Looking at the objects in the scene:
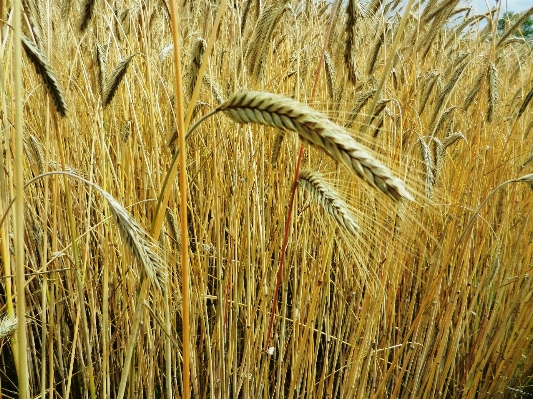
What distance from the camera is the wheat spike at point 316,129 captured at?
600 millimetres

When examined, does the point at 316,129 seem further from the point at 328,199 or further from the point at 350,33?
the point at 350,33

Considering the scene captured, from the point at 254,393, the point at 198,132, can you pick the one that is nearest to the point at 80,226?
the point at 198,132

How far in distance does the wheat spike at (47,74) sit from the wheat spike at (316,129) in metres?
0.39

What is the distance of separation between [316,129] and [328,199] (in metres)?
0.36

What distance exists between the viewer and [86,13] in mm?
1168

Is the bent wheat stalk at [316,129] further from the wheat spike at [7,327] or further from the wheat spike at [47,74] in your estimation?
the wheat spike at [7,327]

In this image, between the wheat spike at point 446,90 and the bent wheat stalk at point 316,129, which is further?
the wheat spike at point 446,90

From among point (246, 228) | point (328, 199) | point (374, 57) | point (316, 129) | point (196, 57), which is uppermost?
point (374, 57)

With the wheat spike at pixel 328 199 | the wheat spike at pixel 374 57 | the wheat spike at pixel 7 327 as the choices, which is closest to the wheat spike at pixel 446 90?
the wheat spike at pixel 374 57

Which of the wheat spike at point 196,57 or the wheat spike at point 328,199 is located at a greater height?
the wheat spike at point 196,57

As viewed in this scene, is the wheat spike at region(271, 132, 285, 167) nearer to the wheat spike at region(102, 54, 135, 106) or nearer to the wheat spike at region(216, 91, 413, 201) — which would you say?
the wheat spike at region(102, 54, 135, 106)

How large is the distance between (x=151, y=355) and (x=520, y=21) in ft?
6.74

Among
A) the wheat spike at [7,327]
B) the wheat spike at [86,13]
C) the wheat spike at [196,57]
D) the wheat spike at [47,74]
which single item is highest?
the wheat spike at [86,13]

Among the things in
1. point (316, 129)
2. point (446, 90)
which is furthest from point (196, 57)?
point (446, 90)
